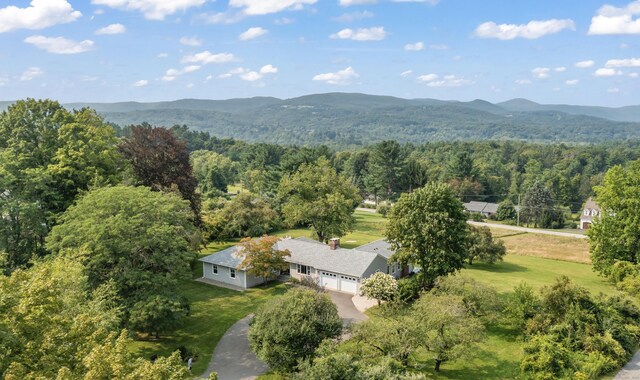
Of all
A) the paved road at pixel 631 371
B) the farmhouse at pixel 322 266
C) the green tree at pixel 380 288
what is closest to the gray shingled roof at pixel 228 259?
the farmhouse at pixel 322 266

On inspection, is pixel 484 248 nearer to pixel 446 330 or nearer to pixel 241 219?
pixel 446 330

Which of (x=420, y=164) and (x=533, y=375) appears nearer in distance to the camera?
(x=533, y=375)

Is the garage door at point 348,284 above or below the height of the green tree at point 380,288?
below

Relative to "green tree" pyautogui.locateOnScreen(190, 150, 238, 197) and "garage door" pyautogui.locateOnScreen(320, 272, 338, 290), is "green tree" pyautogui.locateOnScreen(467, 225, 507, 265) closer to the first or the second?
"garage door" pyautogui.locateOnScreen(320, 272, 338, 290)

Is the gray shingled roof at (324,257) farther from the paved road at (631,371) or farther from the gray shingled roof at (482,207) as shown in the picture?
the gray shingled roof at (482,207)

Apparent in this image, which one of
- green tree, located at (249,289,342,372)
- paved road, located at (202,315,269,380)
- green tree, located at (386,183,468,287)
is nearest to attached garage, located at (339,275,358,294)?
green tree, located at (386,183,468,287)

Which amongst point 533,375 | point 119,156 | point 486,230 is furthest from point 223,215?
point 533,375

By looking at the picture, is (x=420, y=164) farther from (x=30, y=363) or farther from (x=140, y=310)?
(x=30, y=363)
